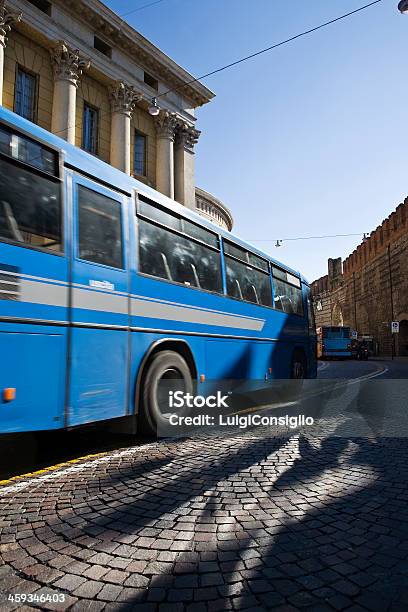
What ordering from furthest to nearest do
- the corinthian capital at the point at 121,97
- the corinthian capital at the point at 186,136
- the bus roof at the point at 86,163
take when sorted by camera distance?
1. the corinthian capital at the point at 186,136
2. the corinthian capital at the point at 121,97
3. the bus roof at the point at 86,163

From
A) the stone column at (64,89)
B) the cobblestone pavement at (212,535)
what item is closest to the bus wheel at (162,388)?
the cobblestone pavement at (212,535)

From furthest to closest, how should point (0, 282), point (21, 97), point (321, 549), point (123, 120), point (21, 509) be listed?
point (123, 120) → point (21, 97) → point (0, 282) → point (21, 509) → point (321, 549)

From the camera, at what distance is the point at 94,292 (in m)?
4.54

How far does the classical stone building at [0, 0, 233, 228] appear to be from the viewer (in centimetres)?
1998

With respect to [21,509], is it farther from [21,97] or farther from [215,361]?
[21,97]

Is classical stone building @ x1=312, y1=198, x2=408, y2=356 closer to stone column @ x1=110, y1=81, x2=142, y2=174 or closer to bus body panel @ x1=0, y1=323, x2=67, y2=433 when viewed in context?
stone column @ x1=110, y1=81, x2=142, y2=174

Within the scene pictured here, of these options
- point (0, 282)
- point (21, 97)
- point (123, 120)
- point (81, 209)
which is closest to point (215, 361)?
point (81, 209)

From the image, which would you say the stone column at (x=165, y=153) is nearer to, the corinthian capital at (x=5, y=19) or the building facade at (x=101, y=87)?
the building facade at (x=101, y=87)

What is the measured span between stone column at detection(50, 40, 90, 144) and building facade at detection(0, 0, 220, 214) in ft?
0.16

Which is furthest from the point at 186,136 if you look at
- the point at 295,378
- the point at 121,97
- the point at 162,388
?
the point at 162,388

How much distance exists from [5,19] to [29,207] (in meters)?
19.5

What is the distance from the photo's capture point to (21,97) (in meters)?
20.2

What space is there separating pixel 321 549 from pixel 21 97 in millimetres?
23167

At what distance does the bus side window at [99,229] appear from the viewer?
14.9ft
